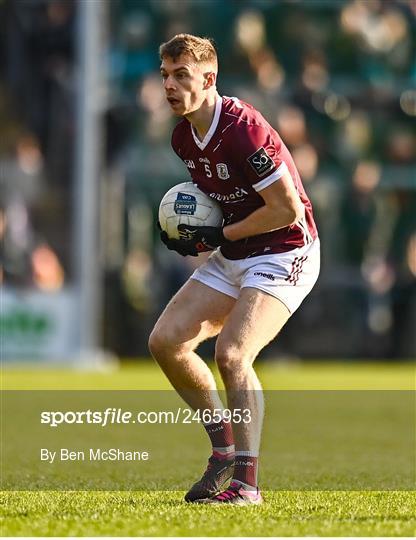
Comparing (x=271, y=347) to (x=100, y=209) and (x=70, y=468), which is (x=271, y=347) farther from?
(x=70, y=468)

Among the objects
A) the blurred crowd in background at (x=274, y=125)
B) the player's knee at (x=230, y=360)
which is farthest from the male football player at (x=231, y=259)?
the blurred crowd in background at (x=274, y=125)

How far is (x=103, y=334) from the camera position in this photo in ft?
63.7

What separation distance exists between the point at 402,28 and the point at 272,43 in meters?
2.21

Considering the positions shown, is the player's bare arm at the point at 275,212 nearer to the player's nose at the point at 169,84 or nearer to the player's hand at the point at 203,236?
the player's hand at the point at 203,236

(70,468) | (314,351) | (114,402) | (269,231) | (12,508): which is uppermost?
(269,231)

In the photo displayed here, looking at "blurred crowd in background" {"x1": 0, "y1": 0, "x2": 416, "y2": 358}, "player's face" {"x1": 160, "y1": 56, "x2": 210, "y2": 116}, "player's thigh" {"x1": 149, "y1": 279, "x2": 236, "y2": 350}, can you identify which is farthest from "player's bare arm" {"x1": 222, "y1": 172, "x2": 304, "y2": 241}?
"blurred crowd in background" {"x1": 0, "y1": 0, "x2": 416, "y2": 358}

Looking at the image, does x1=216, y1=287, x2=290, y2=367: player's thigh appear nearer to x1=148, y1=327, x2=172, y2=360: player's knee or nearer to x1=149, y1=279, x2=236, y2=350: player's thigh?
x1=149, y1=279, x2=236, y2=350: player's thigh

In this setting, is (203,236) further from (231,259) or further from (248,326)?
(248,326)

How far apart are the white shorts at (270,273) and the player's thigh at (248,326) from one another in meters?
0.05

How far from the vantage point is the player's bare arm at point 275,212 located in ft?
20.3

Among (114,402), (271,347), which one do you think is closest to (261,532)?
(114,402)

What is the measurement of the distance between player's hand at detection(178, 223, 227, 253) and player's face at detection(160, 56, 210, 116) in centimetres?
57

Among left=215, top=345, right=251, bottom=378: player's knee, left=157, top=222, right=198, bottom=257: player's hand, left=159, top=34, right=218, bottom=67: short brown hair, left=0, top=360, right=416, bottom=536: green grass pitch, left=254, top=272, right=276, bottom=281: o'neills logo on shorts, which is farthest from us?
left=157, top=222, right=198, bottom=257: player's hand

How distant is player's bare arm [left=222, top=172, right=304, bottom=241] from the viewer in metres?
6.18
